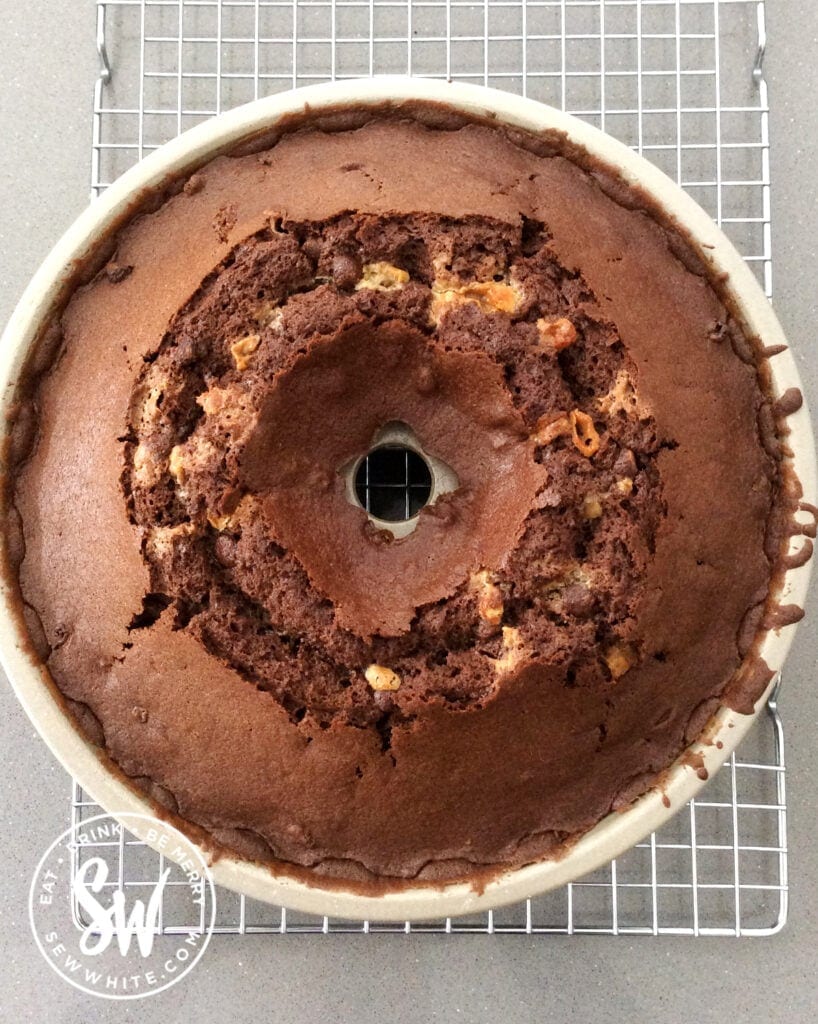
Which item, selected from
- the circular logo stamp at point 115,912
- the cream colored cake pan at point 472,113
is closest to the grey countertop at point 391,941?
the circular logo stamp at point 115,912

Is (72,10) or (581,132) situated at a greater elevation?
(72,10)

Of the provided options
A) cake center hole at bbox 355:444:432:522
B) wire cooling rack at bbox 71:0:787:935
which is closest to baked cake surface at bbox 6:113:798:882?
cake center hole at bbox 355:444:432:522

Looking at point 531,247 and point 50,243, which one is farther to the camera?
point 50,243

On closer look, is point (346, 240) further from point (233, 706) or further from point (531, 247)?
point (233, 706)

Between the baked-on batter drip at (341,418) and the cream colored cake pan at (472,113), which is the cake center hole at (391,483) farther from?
the cream colored cake pan at (472,113)

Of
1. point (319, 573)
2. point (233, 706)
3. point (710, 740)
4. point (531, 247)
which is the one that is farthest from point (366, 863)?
point (531, 247)

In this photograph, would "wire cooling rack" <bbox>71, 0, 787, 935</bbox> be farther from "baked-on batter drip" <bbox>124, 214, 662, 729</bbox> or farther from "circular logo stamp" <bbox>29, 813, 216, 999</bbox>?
"baked-on batter drip" <bbox>124, 214, 662, 729</bbox>

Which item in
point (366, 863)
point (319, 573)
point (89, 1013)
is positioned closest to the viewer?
point (319, 573)
